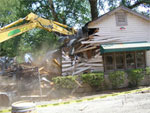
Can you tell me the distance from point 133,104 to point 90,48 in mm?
5792

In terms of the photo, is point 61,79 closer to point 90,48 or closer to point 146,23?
point 90,48

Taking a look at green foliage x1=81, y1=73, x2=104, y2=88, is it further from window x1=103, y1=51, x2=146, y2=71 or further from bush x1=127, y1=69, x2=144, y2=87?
bush x1=127, y1=69, x2=144, y2=87

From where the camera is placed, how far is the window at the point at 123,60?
11938mm

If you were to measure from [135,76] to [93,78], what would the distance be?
298 cm

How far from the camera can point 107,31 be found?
40.1ft

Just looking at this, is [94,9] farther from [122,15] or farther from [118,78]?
[118,78]

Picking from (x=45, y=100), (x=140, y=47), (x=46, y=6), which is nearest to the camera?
(x=45, y=100)

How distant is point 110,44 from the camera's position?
1190 cm

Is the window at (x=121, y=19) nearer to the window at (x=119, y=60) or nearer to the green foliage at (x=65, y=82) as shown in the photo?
the window at (x=119, y=60)

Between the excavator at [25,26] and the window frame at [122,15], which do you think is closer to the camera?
the excavator at [25,26]

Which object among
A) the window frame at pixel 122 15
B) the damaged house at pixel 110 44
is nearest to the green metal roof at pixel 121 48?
the damaged house at pixel 110 44

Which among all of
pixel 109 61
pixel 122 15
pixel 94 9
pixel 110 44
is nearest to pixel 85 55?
pixel 109 61

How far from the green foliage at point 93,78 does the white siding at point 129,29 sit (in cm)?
346

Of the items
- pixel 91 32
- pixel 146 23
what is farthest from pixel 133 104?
pixel 146 23
